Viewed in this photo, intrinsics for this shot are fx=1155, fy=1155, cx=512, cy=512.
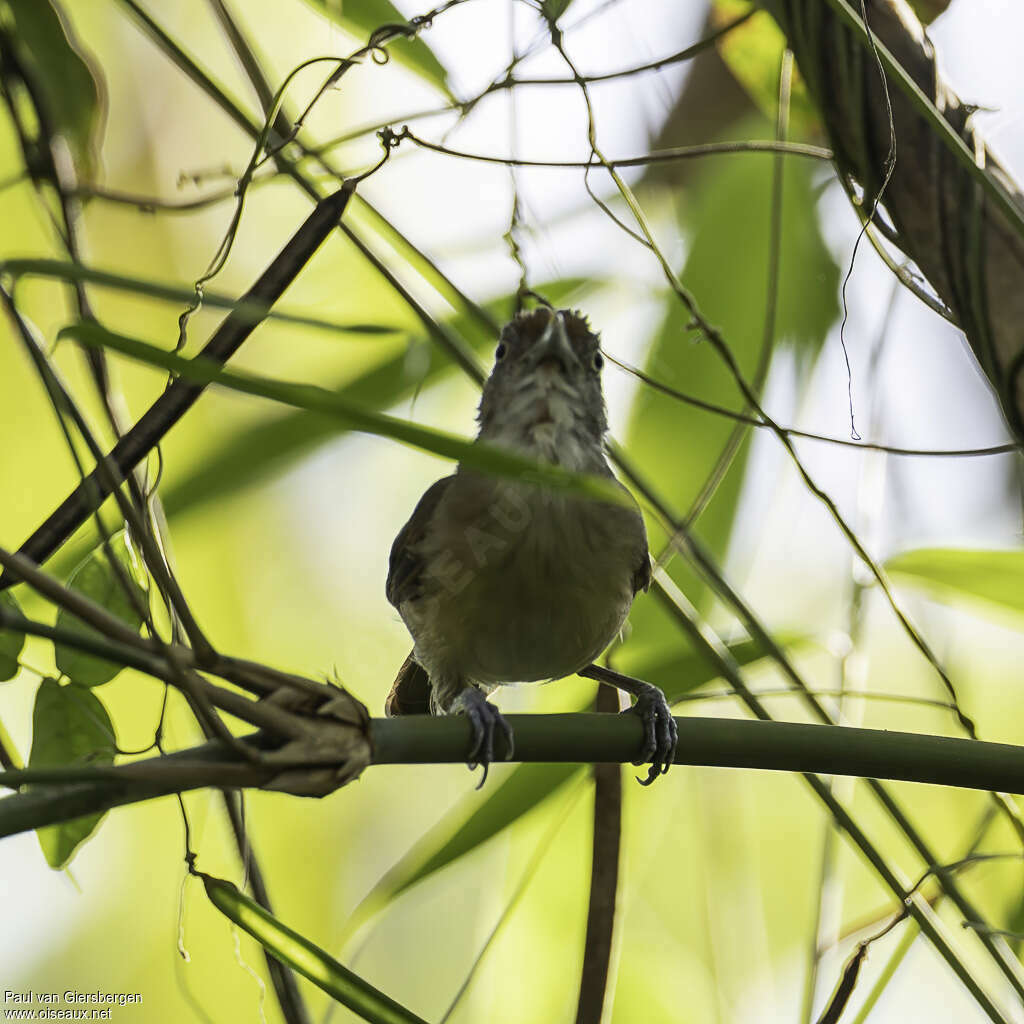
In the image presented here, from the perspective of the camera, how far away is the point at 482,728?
1315 mm

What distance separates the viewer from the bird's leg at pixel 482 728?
1122mm

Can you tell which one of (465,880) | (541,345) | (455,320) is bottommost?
(465,880)

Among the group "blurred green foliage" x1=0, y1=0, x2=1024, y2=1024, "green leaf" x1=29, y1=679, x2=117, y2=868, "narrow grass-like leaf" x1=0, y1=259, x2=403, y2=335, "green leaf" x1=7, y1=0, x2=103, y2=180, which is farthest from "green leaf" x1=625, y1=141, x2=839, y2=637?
"narrow grass-like leaf" x1=0, y1=259, x2=403, y2=335

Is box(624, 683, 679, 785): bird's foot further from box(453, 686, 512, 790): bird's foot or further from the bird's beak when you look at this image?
the bird's beak

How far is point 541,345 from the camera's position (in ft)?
6.80

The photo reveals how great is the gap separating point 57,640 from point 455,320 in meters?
1.48

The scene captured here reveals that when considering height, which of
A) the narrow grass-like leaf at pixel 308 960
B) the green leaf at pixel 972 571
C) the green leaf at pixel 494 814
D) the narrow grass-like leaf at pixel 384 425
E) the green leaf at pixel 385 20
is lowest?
the narrow grass-like leaf at pixel 308 960

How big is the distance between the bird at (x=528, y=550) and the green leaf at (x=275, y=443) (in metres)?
0.13

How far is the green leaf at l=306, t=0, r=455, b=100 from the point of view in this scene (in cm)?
191

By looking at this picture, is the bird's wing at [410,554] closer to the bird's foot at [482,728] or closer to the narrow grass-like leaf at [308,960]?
the bird's foot at [482,728]

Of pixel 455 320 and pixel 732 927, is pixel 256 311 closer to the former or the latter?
pixel 455 320

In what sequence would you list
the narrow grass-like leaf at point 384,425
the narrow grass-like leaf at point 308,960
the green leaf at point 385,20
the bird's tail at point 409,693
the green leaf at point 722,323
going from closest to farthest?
the narrow grass-like leaf at point 384,425
the narrow grass-like leaf at point 308,960
the green leaf at point 385,20
the green leaf at point 722,323
the bird's tail at point 409,693

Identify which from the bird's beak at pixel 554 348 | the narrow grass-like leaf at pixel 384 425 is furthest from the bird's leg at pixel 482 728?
the bird's beak at pixel 554 348

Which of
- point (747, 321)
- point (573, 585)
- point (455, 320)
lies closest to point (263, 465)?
point (455, 320)
